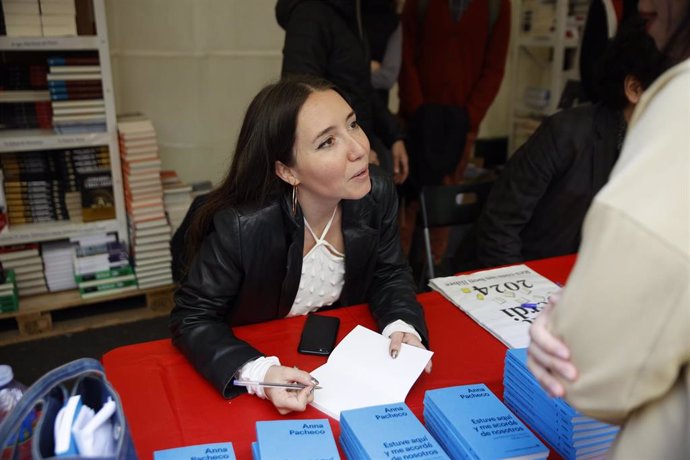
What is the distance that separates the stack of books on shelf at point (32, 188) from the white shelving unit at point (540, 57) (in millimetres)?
2952

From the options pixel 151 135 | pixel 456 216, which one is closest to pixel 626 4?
pixel 456 216

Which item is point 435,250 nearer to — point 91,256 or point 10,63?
point 91,256

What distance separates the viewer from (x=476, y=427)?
0.94 m

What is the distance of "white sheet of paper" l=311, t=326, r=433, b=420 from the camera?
1118mm

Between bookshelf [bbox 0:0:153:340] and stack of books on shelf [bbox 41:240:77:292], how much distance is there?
0.04 metres

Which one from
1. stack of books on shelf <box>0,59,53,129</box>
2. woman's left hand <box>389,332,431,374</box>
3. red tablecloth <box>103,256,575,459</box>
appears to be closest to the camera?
red tablecloth <box>103,256,575,459</box>

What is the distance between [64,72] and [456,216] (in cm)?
181

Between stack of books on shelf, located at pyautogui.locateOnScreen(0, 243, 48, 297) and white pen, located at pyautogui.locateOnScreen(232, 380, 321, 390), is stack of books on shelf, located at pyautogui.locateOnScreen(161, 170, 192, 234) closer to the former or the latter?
stack of books on shelf, located at pyautogui.locateOnScreen(0, 243, 48, 297)

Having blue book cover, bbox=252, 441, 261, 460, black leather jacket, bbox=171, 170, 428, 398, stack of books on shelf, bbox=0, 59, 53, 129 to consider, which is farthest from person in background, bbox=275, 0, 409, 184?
blue book cover, bbox=252, 441, 261, 460

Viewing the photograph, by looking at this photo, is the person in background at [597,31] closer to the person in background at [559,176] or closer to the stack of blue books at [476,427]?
the person in background at [559,176]

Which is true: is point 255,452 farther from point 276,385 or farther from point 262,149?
point 262,149

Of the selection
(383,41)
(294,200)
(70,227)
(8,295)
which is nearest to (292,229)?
(294,200)

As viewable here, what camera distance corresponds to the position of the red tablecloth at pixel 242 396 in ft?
3.47

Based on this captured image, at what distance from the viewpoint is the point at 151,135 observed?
2.84 meters
